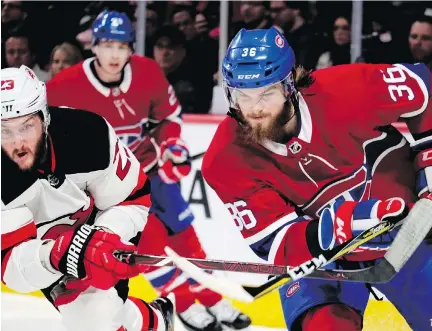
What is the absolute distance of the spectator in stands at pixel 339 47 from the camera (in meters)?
4.22

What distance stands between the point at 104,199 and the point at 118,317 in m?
0.31

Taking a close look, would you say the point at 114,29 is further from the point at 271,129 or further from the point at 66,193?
the point at 271,129

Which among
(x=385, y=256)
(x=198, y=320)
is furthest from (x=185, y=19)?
(x=385, y=256)

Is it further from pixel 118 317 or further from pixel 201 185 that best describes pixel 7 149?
pixel 201 185

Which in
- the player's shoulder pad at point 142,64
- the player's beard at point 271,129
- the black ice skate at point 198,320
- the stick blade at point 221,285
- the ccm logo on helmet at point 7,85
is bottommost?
the black ice skate at point 198,320

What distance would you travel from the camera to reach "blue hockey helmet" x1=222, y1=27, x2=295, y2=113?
238 cm

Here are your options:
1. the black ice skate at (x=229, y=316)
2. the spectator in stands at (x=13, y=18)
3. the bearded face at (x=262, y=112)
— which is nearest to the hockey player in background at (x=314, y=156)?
the bearded face at (x=262, y=112)

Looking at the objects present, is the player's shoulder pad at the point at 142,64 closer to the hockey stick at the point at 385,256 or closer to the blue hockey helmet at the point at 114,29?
the blue hockey helmet at the point at 114,29

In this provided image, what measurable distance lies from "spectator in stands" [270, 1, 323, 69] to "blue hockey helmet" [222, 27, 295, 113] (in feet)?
5.79

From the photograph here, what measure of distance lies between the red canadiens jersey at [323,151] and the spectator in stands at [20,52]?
270 centimetres

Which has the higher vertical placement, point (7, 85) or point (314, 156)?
point (7, 85)

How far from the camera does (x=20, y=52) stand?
5.03 metres

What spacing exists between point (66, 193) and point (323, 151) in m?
0.67

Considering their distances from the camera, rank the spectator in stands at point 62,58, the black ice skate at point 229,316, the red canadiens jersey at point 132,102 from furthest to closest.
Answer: the spectator in stands at point 62,58 < the red canadiens jersey at point 132,102 < the black ice skate at point 229,316
